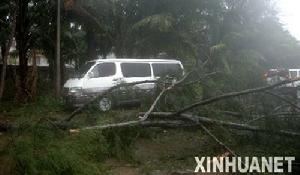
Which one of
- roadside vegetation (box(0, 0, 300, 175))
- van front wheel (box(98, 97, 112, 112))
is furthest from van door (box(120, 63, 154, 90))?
van front wheel (box(98, 97, 112, 112))

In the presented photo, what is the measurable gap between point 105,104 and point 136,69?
5.93m

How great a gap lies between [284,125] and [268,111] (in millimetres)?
468

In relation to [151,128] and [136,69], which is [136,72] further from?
[151,128]

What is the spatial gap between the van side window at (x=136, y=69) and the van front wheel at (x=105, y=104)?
210 inches

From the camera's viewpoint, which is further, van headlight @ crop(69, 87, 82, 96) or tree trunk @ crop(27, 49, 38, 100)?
tree trunk @ crop(27, 49, 38, 100)

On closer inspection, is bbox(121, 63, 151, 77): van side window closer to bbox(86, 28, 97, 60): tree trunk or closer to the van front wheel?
the van front wheel

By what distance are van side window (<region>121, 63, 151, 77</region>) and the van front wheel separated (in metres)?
5.34

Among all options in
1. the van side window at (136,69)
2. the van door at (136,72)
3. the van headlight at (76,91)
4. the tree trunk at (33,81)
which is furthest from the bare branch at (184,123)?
the tree trunk at (33,81)

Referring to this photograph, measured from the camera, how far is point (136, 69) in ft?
47.3

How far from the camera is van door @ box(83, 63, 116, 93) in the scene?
13.1 m

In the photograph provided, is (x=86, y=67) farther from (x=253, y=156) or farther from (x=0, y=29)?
(x=253, y=156)

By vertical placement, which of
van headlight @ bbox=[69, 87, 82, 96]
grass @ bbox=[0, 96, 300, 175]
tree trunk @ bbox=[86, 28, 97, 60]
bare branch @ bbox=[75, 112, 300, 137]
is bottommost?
grass @ bbox=[0, 96, 300, 175]

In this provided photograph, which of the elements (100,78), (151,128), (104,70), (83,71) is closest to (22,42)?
(83,71)

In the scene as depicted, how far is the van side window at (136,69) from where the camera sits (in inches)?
553
